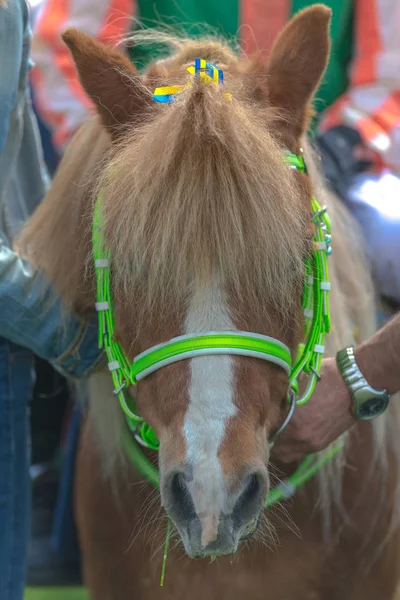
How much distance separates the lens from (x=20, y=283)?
1086 mm

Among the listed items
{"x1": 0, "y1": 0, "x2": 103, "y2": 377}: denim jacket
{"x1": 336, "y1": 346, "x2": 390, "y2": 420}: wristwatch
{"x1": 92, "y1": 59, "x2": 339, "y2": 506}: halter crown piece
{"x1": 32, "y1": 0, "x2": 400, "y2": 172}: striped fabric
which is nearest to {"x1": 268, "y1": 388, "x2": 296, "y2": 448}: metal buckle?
{"x1": 92, "y1": 59, "x2": 339, "y2": 506}: halter crown piece

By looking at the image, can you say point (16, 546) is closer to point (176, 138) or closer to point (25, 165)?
point (25, 165)

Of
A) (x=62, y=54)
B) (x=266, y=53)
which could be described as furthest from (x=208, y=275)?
(x=62, y=54)

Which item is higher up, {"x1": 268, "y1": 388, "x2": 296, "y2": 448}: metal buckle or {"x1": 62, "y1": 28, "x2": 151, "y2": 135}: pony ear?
{"x1": 62, "y1": 28, "x2": 151, "y2": 135}: pony ear

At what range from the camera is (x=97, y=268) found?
99 cm

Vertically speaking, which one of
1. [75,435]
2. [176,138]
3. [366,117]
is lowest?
[75,435]

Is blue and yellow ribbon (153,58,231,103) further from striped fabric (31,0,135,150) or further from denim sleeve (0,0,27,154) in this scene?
striped fabric (31,0,135,150)

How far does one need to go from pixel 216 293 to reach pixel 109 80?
1.13 ft

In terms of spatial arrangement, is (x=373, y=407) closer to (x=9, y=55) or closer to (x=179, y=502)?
(x=179, y=502)

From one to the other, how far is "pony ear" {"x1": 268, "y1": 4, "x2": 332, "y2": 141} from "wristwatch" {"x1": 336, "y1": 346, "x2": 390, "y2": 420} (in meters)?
0.35

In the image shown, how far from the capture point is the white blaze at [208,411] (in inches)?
31.6

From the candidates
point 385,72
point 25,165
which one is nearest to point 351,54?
point 385,72

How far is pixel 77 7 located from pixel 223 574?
1.47 meters

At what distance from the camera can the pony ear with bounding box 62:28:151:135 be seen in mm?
1000
